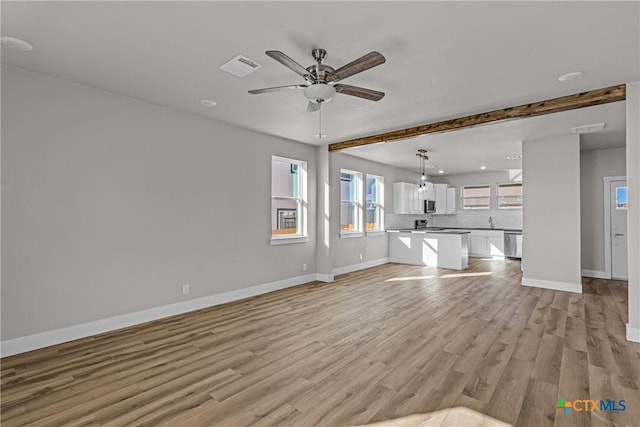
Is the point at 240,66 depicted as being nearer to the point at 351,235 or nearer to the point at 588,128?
the point at 351,235

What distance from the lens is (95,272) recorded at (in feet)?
11.5

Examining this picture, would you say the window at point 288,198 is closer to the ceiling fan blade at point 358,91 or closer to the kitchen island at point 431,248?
the ceiling fan blade at point 358,91

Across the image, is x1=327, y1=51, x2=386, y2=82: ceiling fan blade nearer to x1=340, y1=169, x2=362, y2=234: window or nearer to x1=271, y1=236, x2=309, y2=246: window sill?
x1=271, y1=236, x2=309, y2=246: window sill

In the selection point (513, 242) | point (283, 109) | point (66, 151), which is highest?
point (283, 109)

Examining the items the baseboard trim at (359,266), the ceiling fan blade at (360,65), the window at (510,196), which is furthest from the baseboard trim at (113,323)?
the window at (510,196)

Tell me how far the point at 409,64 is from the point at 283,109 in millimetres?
1812

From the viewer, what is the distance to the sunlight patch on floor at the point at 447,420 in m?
1.98

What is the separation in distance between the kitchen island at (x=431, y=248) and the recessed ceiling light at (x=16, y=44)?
25.2 feet

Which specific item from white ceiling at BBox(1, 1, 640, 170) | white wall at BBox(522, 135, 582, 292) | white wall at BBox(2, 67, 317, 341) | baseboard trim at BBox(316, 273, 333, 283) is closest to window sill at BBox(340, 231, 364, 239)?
baseboard trim at BBox(316, 273, 333, 283)

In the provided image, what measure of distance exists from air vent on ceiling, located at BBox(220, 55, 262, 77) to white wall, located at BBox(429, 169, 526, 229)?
915 centimetres

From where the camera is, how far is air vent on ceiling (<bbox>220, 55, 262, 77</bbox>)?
2.88m

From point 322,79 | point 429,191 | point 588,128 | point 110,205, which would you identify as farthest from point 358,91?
point 429,191

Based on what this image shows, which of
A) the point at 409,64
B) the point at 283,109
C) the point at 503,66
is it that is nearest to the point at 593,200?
the point at 503,66

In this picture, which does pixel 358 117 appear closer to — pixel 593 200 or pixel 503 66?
pixel 503 66
